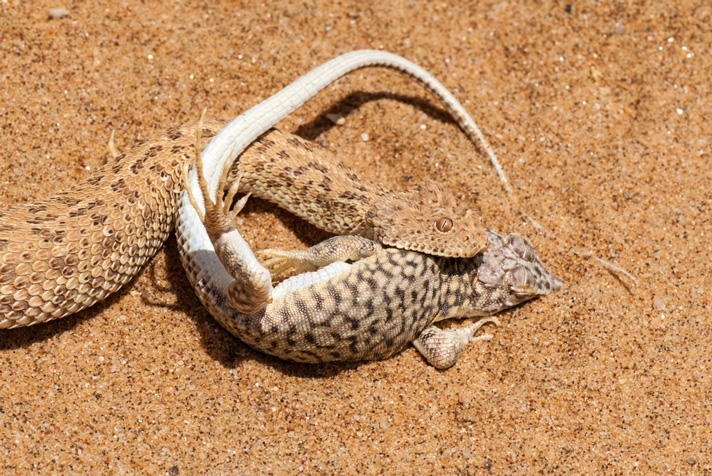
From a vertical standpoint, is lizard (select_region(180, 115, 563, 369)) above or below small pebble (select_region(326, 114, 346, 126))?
below

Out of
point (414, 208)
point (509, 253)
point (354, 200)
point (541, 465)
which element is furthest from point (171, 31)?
point (541, 465)

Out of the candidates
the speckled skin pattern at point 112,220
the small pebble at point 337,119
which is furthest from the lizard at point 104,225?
the small pebble at point 337,119

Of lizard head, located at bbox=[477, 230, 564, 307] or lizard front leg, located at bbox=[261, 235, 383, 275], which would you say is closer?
lizard front leg, located at bbox=[261, 235, 383, 275]

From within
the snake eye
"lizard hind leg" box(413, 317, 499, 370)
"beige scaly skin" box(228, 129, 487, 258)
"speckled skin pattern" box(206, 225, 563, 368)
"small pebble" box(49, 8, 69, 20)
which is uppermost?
"small pebble" box(49, 8, 69, 20)

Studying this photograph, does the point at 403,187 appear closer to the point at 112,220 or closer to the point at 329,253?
the point at 329,253

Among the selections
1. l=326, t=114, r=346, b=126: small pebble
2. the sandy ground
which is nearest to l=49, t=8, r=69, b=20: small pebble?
the sandy ground

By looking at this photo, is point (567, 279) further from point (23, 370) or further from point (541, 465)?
point (23, 370)

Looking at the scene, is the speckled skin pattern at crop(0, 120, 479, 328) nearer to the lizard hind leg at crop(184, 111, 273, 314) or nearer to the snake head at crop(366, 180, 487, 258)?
the snake head at crop(366, 180, 487, 258)
